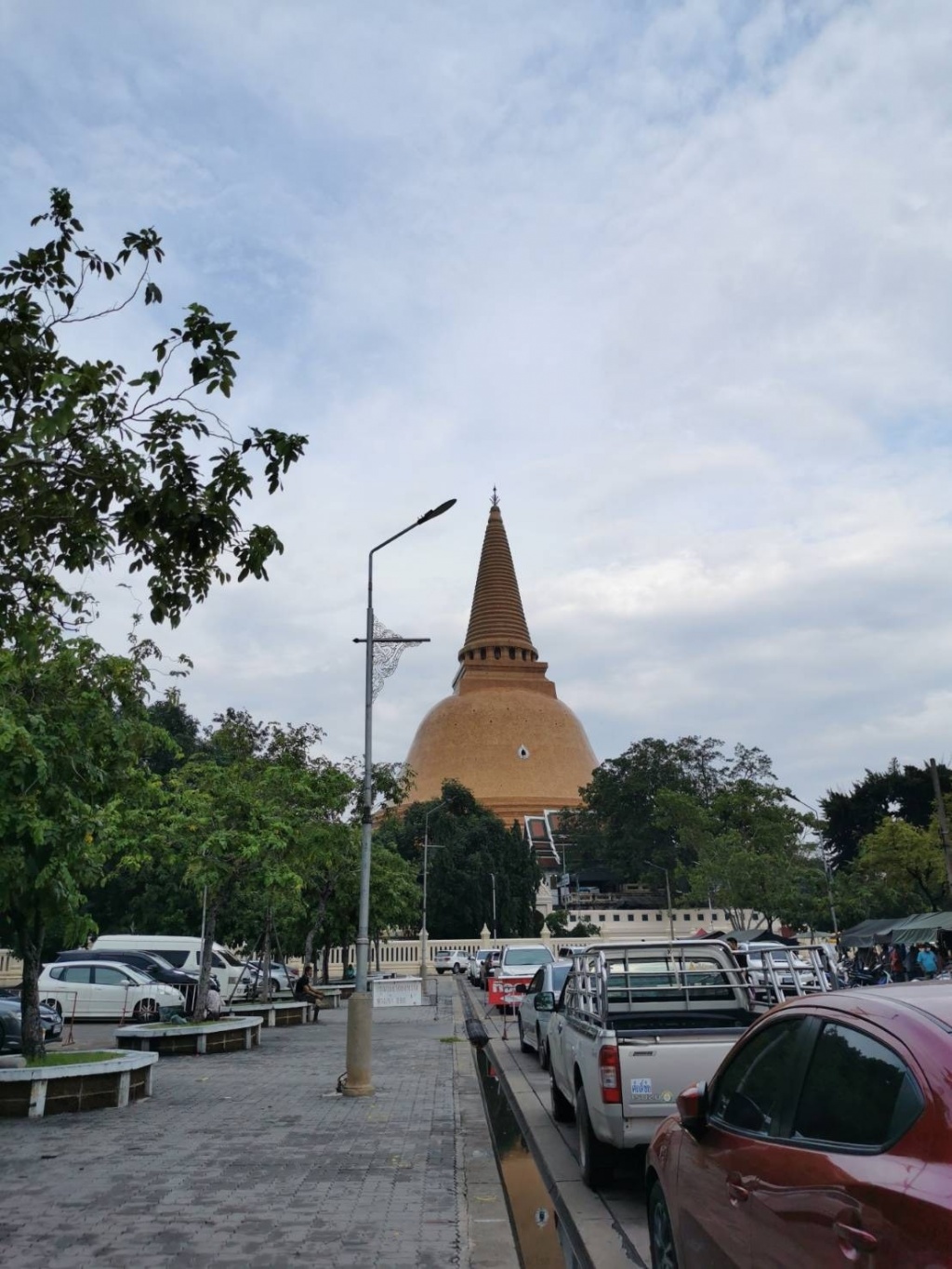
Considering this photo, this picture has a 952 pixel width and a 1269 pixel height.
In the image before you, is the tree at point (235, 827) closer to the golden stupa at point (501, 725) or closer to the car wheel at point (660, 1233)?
the car wheel at point (660, 1233)

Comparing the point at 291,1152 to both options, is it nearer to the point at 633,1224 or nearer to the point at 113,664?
the point at 633,1224

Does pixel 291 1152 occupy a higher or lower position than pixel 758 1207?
lower

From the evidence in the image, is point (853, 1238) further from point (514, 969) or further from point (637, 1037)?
point (514, 969)

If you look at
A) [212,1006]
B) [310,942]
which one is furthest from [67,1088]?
[310,942]

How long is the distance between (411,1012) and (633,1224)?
76.2 ft

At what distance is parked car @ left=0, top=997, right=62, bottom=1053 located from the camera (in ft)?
60.2

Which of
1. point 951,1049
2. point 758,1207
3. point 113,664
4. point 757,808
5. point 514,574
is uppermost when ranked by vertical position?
point 514,574

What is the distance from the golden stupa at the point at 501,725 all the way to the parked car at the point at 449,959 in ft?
101

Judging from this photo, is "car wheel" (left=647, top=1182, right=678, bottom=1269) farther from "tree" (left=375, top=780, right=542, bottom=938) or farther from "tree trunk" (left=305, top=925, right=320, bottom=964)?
"tree" (left=375, top=780, right=542, bottom=938)

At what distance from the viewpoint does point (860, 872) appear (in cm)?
5288

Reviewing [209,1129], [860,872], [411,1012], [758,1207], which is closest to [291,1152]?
[209,1129]

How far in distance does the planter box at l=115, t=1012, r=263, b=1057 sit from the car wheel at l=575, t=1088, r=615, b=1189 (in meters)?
10.1

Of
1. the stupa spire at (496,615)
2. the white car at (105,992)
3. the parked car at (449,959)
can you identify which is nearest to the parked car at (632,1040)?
the white car at (105,992)

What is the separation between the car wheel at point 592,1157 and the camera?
7379mm
